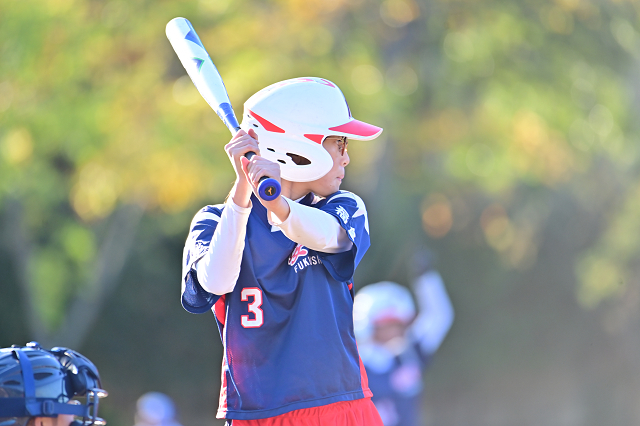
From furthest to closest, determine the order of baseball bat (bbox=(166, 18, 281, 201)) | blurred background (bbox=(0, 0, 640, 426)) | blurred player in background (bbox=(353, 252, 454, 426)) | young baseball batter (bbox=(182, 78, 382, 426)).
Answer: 1. blurred background (bbox=(0, 0, 640, 426))
2. blurred player in background (bbox=(353, 252, 454, 426))
3. baseball bat (bbox=(166, 18, 281, 201))
4. young baseball batter (bbox=(182, 78, 382, 426))

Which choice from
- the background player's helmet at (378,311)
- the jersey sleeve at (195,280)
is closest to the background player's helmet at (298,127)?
the jersey sleeve at (195,280)

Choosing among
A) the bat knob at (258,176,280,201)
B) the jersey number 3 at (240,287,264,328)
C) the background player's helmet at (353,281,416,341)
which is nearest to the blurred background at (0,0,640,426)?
the background player's helmet at (353,281,416,341)

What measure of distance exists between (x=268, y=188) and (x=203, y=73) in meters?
0.73

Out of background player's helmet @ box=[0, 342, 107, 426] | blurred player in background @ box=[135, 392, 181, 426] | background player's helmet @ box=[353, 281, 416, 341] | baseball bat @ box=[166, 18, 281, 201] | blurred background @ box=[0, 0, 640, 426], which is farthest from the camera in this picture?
blurred background @ box=[0, 0, 640, 426]

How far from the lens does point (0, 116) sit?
32.7 feet

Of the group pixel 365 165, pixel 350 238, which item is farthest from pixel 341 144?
pixel 365 165

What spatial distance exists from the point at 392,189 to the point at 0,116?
658 cm

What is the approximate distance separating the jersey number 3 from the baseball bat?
19.3 inches

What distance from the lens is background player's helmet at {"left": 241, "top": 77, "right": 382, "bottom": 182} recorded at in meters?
2.88

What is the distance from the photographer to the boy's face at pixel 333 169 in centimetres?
296

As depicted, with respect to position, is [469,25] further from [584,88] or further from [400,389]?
[400,389]

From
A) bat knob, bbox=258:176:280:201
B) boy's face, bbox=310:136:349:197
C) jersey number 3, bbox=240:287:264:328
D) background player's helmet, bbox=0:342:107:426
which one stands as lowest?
background player's helmet, bbox=0:342:107:426

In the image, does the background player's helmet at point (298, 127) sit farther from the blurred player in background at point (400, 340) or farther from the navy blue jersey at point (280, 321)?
the blurred player in background at point (400, 340)

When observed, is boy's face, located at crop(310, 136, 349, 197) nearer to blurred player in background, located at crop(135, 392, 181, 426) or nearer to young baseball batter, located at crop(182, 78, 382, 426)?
young baseball batter, located at crop(182, 78, 382, 426)
